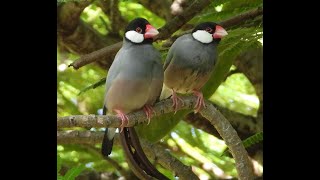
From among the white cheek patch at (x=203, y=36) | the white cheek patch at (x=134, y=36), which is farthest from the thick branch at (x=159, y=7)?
the white cheek patch at (x=134, y=36)

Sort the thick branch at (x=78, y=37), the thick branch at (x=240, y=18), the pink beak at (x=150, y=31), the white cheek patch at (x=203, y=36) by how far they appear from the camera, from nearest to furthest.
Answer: the pink beak at (x=150, y=31)
the white cheek patch at (x=203, y=36)
the thick branch at (x=240, y=18)
the thick branch at (x=78, y=37)

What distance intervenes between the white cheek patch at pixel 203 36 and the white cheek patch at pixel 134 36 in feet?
0.59

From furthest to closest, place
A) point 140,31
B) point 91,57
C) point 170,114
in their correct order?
point 170,114
point 91,57
point 140,31

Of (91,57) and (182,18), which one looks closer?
(91,57)

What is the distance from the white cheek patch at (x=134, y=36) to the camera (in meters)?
1.50

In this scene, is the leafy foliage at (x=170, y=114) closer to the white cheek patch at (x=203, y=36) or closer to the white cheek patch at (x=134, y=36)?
the white cheek patch at (x=203, y=36)

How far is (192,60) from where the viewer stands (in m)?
1.63

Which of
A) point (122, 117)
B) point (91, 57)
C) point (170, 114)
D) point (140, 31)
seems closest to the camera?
point (122, 117)

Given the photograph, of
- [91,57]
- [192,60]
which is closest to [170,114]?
[192,60]

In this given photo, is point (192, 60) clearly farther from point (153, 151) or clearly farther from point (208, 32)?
point (153, 151)

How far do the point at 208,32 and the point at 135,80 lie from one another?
9.1 inches
